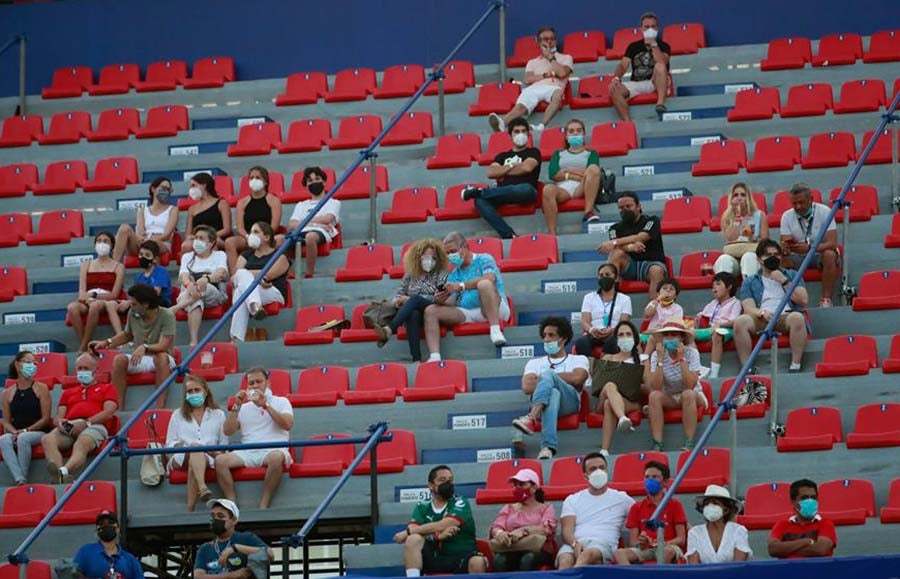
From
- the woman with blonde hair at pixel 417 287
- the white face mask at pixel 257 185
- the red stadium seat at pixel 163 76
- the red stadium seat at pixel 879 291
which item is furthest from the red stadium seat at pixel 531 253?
the red stadium seat at pixel 163 76

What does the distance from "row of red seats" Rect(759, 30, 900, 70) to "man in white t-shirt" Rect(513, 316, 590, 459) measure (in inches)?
250

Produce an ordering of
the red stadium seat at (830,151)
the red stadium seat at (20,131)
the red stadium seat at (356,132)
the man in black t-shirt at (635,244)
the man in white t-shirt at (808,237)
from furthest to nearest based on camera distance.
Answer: the red stadium seat at (20,131)
the red stadium seat at (356,132)
the red stadium seat at (830,151)
the man in black t-shirt at (635,244)
the man in white t-shirt at (808,237)

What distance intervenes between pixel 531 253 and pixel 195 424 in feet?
12.3

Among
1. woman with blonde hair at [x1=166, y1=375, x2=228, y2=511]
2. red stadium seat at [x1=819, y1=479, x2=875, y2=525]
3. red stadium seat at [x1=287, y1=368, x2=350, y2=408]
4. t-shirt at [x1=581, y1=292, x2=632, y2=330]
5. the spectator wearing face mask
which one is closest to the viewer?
red stadium seat at [x1=819, y1=479, x2=875, y2=525]

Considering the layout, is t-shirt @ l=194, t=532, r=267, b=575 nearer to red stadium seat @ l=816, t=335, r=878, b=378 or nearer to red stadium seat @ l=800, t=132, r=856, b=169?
red stadium seat @ l=816, t=335, r=878, b=378

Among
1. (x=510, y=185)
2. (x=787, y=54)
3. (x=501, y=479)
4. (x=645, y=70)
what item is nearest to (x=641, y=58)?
(x=645, y=70)

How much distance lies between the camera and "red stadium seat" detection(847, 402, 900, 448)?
1466cm

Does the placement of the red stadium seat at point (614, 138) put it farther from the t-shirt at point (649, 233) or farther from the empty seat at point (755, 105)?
the t-shirt at point (649, 233)

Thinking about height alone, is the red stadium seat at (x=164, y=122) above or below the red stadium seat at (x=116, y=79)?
below

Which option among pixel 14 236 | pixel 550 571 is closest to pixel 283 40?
pixel 14 236

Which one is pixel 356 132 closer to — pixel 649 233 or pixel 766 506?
pixel 649 233

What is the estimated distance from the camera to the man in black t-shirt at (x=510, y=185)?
18.4 meters

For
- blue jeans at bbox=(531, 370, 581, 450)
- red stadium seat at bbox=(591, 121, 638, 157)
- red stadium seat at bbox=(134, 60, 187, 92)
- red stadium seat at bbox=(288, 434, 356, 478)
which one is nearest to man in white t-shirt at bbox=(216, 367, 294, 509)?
red stadium seat at bbox=(288, 434, 356, 478)

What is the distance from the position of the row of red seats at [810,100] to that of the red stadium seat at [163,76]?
6568mm
